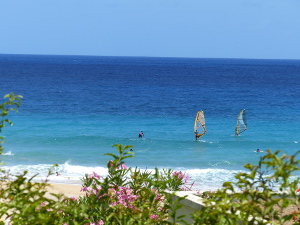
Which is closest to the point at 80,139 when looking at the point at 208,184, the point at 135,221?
the point at 208,184

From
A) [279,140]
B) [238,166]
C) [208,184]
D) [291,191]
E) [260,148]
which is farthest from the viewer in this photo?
[279,140]

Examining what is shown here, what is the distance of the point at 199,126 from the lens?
3275cm

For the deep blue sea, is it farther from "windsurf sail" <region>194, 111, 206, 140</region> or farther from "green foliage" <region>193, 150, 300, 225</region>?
"green foliage" <region>193, 150, 300, 225</region>

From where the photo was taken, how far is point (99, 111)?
4447cm

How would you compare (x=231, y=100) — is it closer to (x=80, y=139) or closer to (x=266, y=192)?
(x=80, y=139)

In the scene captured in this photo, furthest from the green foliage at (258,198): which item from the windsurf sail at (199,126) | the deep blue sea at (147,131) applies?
the windsurf sail at (199,126)

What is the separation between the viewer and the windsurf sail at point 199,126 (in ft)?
104

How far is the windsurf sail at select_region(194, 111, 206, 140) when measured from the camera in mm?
31562

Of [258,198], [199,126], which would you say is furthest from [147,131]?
[258,198]

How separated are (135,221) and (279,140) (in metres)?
29.6

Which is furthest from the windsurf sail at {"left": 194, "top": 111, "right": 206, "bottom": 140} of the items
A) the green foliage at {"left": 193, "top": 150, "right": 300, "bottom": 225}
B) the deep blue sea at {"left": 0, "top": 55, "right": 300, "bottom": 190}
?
the green foliage at {"left": 193, "top": 150, "right": 300, "bottom": 225}

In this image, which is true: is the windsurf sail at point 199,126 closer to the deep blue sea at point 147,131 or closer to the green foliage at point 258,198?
the deep blue sea at point 147,131

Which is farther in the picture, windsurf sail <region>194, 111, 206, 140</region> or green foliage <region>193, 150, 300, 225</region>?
windsurf sail <region>194, 111, 206, 140</region>

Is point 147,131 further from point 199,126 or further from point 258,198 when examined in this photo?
point 258,198
